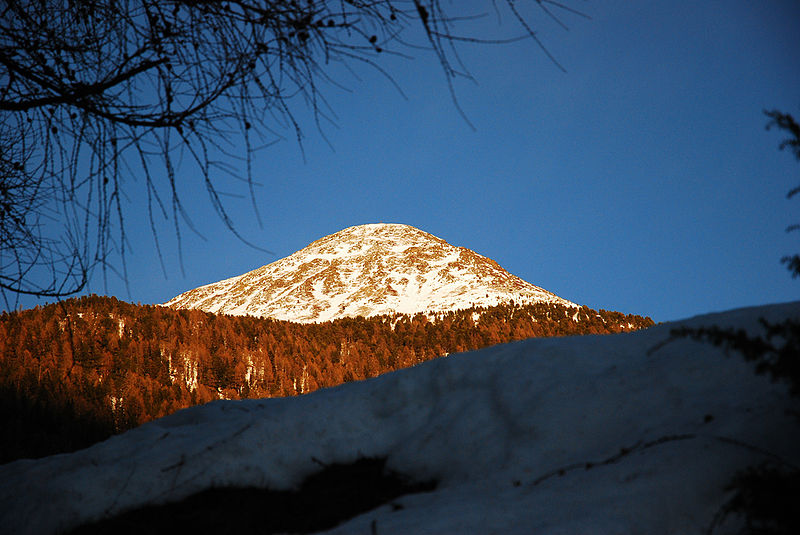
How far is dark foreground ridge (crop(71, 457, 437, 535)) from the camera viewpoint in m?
1.96

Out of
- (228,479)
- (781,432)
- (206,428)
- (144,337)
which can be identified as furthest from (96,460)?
(144,337)

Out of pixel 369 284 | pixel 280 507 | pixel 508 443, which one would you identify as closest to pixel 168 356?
pixel 280 507

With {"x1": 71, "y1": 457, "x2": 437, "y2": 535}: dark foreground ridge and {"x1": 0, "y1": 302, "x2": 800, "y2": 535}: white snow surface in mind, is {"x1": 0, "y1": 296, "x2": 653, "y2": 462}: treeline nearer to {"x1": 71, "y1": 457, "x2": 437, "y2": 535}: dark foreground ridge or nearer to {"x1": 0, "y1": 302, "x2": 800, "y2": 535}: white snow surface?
{"x1": 0, "y1": 302, "x2": 800, "y2": 535}: white snow surface

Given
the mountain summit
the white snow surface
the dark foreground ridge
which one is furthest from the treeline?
the mountain summit

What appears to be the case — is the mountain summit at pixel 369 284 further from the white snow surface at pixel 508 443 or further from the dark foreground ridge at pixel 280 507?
the dark foreground ridge at pixel 280 507

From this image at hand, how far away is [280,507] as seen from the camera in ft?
6.92

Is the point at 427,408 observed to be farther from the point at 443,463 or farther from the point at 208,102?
the point at 208,102

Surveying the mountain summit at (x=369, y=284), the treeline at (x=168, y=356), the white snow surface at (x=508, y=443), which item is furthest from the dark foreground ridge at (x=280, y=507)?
the mountain summit at (x=369, y=284)

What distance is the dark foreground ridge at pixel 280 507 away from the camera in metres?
1.96

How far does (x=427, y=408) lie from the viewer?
2.53m

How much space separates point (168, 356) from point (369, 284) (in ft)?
73.4

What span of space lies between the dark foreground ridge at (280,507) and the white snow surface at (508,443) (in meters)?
0.05

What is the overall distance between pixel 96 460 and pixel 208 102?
211 centimetres

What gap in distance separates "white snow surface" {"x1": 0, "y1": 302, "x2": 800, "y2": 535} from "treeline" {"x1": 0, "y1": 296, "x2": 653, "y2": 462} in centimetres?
359
